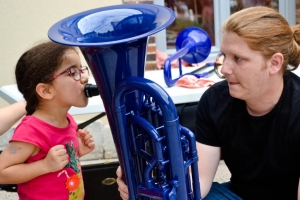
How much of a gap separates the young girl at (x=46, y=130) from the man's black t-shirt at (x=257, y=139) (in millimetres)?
487

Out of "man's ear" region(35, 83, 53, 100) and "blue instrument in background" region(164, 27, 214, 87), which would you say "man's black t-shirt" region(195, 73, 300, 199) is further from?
"blue instrument in background" region(164, 27, 214, 87)

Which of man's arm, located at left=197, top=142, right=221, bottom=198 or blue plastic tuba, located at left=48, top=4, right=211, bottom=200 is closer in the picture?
blue plastic tuba, located at left=48, top=4, right=211, bottom=200

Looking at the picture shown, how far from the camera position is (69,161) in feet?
5.78

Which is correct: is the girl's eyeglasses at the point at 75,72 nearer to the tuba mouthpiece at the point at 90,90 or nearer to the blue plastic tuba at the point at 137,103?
the tuba mouthpiece at the point at 90,90

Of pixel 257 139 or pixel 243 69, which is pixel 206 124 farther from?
pixel 243 69

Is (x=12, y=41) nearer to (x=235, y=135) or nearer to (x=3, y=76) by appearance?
(x=3, y=76)

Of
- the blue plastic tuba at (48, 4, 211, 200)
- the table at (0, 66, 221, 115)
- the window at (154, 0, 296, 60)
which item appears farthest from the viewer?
the window at (154, 0, 296, 60)

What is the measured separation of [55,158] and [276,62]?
800 millimetres

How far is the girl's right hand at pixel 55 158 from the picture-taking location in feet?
5.37

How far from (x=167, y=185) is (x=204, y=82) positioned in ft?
3.82

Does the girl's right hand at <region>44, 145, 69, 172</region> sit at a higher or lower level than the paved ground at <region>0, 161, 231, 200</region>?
higher

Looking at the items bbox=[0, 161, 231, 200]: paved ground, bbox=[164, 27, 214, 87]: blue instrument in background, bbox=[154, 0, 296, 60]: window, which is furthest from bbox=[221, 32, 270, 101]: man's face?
bbox=[154, 0, 296, 60]: window

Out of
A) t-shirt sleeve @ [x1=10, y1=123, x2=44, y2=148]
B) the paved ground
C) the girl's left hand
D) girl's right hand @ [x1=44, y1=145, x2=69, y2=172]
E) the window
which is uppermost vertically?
t-shirt sleeve @ [x1=10, y1=123, x2=44, y2=148]

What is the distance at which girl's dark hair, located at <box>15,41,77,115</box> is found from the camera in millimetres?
1705
